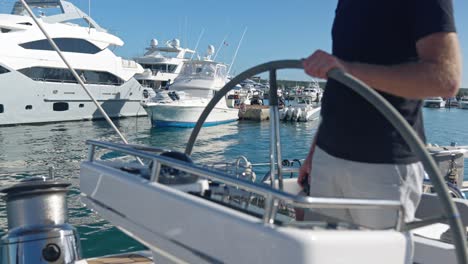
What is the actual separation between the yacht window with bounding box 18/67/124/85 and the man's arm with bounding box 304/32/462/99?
79.7 feet

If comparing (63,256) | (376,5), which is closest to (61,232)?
(63,256)

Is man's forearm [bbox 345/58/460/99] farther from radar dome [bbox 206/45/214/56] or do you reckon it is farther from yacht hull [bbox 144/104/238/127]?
radar dome [bbox 206/45/214/56]

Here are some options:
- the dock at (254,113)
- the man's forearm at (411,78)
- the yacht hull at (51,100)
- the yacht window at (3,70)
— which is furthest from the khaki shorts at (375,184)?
the dock at (254,113)

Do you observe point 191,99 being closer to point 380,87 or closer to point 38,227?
point 38,227

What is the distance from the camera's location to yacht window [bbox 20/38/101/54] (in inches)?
945

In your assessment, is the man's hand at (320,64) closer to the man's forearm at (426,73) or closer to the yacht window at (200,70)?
the man's forearm at (426,73)

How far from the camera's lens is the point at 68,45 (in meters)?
25.6

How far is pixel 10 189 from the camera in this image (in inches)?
106

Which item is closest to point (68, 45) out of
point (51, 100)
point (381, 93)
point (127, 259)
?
point (51, 100)

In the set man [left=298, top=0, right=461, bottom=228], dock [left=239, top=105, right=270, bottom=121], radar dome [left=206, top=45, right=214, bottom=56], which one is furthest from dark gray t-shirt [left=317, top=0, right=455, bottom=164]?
radar dome [left=206, top=45, right=214, bottom=56]

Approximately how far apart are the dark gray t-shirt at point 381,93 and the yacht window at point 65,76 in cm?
2413

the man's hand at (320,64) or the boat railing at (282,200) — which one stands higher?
the man's hand at (320,64)

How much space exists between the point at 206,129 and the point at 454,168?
71.7 ft

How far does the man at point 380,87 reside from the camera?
1.36 m
